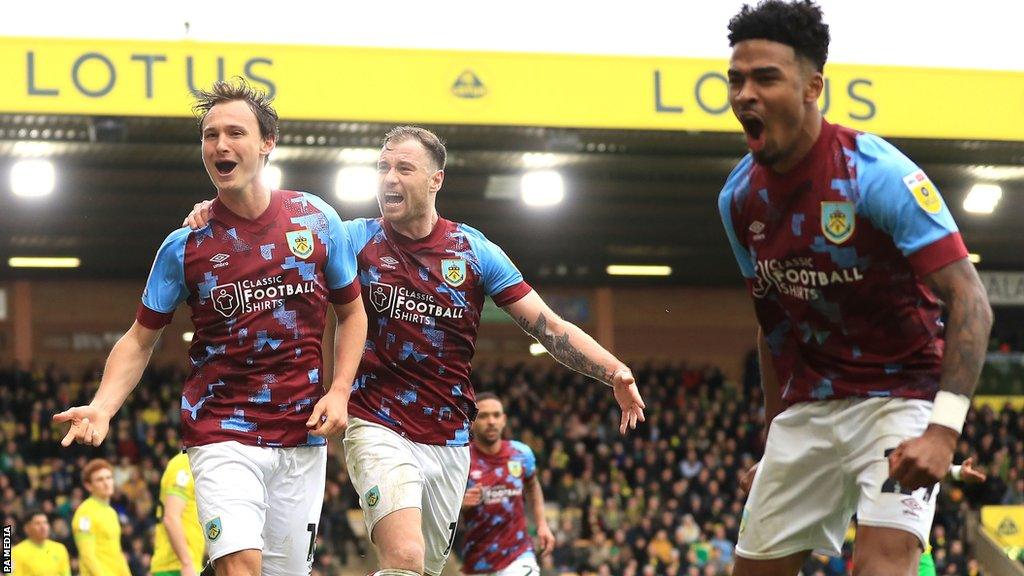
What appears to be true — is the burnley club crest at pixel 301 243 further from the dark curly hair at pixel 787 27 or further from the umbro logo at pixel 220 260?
the dark curly hair at pixel 787 27

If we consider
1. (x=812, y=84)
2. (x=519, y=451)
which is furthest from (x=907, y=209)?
(x=519, y=451)

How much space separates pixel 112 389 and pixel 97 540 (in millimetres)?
5863

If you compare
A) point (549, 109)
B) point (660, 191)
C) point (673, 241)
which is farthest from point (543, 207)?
point (549, 109)

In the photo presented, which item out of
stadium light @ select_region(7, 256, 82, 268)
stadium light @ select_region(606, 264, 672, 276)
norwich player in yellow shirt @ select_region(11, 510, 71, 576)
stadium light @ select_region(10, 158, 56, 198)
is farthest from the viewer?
stadium light @ select_region(606, 264, 672, 276)

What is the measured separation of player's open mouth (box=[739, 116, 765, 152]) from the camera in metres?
4.81

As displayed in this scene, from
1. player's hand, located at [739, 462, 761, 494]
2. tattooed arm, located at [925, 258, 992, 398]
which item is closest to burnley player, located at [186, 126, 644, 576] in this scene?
player's hand, located at [739, 462, 761, 494]

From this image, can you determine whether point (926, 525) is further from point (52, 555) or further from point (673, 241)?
point (673, 241)

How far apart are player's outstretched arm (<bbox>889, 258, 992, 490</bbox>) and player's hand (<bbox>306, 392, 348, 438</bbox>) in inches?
95.4

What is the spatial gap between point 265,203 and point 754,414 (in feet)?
79.4

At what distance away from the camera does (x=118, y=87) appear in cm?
1662

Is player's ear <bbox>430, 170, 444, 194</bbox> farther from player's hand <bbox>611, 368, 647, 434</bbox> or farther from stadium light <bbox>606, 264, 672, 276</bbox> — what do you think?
stadium light <bbox>606, 264, 672, 276</bbox>

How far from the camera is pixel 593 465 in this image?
26219 mm

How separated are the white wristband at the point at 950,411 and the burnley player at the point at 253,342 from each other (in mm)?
2530

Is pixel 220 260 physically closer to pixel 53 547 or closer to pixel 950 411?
pixel 950 411
